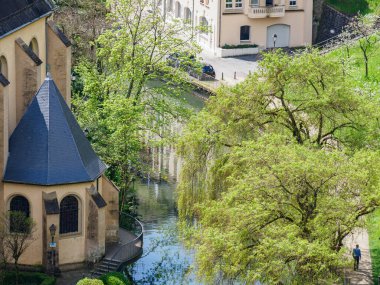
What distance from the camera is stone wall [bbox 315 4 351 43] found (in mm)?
129250

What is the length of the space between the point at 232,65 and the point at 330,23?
13.7 metres

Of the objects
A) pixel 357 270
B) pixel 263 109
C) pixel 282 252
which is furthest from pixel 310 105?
pixel 282 252

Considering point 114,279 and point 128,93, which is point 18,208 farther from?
point 128,93

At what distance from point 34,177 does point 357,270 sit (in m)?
18.1

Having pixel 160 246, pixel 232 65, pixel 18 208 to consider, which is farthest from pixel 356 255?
pixel 232 65

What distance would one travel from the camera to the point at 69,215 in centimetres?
7400

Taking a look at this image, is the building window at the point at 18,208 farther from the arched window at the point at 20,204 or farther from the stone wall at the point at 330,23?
the stone wall at the point at 330,23

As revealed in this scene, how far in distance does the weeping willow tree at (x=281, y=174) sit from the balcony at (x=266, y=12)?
163 feet

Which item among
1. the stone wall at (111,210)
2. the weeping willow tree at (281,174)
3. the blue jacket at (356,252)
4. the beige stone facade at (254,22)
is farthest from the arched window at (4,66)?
the beige stone facade at (254,22)

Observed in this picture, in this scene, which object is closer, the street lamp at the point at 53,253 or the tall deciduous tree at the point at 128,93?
the street lamp at the point at 53,253

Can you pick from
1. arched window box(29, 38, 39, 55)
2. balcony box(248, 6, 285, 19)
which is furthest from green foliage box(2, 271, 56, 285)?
balcony box(248, 6, 285, 19)

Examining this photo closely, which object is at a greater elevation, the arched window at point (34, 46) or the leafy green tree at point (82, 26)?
the leafy green tree at point (82, 26)

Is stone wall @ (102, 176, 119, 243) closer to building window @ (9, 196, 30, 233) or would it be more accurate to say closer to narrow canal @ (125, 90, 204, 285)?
narrow canal @ (125, 90, 204, 285)

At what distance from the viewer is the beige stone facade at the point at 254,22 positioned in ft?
417
